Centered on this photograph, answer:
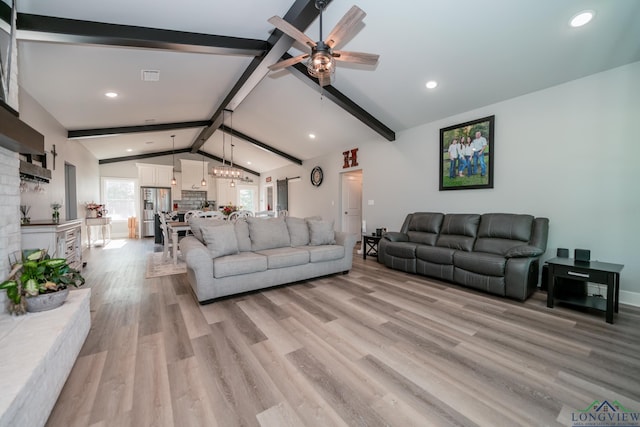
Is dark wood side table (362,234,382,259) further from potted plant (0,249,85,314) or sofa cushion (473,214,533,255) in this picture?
potted plant (0,249,85,314)

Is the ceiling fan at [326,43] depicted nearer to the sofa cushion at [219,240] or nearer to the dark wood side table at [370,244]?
the sofa cushion at [219,240]

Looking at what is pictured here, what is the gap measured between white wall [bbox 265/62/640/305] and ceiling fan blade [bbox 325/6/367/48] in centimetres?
292

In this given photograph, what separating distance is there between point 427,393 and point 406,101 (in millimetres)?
4080

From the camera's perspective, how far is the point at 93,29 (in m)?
2.53

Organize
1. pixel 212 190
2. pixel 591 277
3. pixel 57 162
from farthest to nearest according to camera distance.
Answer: pixel 212 190 < pixel 57 162 < pixel 591 277

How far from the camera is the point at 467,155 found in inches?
162

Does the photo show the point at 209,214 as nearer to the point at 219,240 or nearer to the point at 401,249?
the point at 219,240

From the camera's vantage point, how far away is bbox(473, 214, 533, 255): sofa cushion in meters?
3.30

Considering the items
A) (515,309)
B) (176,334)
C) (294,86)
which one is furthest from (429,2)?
(176,334)

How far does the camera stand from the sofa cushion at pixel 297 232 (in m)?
3.92

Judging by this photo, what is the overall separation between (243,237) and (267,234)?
0.35 meters

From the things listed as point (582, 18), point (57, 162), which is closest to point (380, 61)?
point (582, 18)

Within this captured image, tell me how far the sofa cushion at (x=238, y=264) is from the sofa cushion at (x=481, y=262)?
8.50ft

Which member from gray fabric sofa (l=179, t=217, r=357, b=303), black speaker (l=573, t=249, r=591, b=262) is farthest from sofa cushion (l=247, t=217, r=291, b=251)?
black speaker (l=573, t=249, r=591, b=262)
